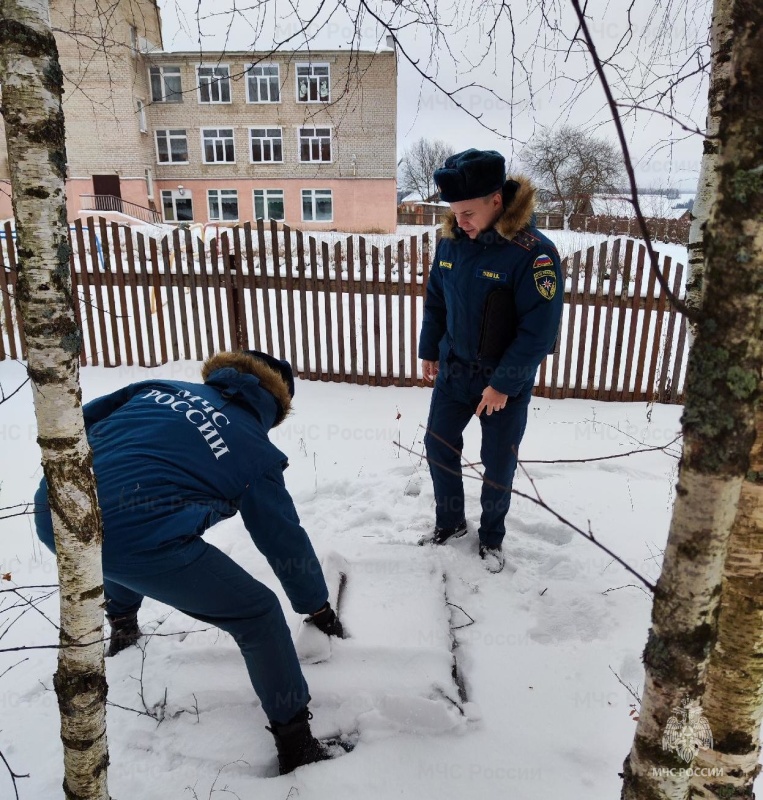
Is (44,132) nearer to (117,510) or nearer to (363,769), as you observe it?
(117,510)

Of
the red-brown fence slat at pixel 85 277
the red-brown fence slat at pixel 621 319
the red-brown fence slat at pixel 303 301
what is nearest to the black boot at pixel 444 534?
the red-brown fence slat at pixel 621 319

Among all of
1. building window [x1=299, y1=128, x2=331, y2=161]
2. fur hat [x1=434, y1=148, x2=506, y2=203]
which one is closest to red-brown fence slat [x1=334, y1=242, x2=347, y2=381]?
fur hat [x1=434, y1=148, x2=506, y2=203]

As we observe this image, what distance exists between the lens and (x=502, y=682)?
231 centimetres

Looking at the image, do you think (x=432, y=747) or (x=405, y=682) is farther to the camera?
(x=405, y=682)

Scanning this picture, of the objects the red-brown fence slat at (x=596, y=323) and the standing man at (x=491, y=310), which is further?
the red-brown fence slat at (x=596, y=323)

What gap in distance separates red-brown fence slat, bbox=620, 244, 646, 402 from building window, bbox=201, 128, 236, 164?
27025mm

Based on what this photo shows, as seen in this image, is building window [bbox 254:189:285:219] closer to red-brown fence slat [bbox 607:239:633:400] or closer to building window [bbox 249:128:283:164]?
building window [bbox 249:128:283:164]

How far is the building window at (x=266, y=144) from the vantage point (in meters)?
27.7

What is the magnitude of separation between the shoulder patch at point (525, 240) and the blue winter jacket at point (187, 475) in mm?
1385

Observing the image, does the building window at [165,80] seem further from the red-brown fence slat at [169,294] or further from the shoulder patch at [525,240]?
the shoulder patch at [525,240]

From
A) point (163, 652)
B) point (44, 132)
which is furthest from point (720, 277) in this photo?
point (163, 652)

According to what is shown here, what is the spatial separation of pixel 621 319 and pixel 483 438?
11.0ft

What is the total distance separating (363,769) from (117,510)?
123 centimetres

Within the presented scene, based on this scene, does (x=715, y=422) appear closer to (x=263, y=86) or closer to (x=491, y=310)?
(x=491, y=310)
